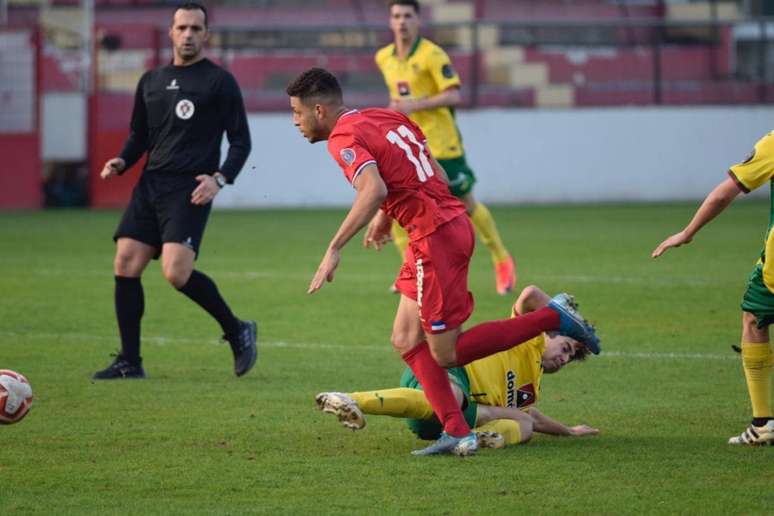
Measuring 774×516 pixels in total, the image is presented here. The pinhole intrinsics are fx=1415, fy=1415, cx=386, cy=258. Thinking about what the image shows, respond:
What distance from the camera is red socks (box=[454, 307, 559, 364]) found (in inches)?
246

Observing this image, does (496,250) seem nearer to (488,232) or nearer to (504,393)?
(488,232)

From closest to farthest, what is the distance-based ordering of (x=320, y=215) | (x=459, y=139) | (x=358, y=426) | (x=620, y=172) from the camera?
(x=358, y=426) < (x=459, y=139) < (x=320, y=215) < (x=620, y=172)

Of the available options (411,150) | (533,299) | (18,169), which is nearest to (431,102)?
(533,299)

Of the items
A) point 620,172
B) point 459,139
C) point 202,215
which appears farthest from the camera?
point 620,172

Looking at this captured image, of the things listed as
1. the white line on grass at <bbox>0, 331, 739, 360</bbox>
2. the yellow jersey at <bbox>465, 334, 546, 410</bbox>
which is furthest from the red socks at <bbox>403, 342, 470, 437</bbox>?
the white line on grass at <bbox>0, 331, 739, 360</bbox>

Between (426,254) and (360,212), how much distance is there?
43 centimetres

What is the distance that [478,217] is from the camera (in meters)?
13.1

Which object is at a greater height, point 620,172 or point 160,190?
point 160,190

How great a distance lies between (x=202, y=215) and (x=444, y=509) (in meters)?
3.83

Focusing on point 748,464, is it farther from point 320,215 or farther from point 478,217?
point 320,215

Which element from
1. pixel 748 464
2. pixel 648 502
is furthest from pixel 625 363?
pixel 648 502

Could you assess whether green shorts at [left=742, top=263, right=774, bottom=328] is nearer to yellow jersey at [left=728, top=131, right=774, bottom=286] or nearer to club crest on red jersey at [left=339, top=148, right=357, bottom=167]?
yellow jersey at [left=728, top=131, right=774, bottom=286]

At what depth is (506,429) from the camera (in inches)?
257

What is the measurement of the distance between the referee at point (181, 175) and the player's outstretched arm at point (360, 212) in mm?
2703
